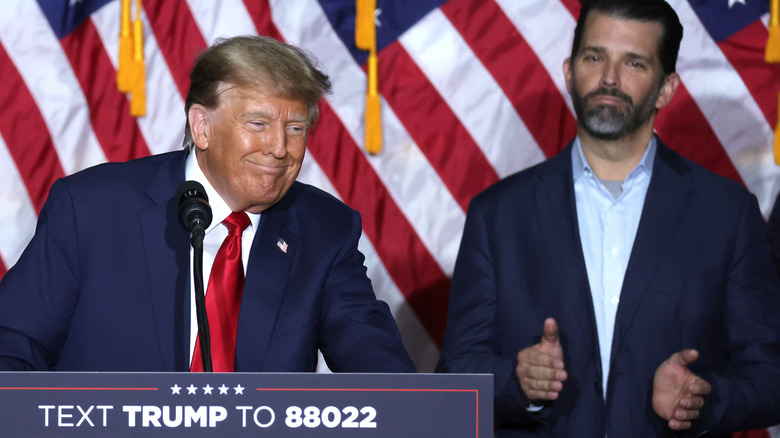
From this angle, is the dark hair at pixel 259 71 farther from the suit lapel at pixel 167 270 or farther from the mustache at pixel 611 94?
the mustache at pixel 611 94

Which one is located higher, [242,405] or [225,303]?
[225,303]

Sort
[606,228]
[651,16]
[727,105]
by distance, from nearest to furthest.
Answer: [606,228] < [651,16] < [727,105]

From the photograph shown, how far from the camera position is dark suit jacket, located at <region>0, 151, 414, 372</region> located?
192cm

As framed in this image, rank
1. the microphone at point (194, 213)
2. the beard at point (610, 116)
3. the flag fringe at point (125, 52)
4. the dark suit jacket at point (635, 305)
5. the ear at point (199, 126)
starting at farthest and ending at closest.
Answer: the flag fringe at point (125, 52), the beard at point (610, 116), the dark suit jacket at point (635, 305), the ear at point (199, 126), the microphone at point (194, 213)

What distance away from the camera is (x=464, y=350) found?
8.14 ft

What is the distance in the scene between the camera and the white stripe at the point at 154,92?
325cm

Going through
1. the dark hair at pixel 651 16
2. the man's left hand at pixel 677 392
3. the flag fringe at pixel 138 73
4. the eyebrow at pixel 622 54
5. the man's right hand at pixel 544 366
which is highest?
the flag fringe at pixel 138 73

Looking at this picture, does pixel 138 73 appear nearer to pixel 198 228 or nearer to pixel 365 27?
pixel 365 27

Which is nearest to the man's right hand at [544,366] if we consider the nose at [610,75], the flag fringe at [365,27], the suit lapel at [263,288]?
the suit lapel at [263,288]

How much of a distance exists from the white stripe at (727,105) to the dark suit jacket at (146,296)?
1.68m

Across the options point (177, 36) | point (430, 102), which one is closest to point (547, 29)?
point (430, 102)

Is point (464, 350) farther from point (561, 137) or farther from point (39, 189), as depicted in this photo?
point (39, 189)

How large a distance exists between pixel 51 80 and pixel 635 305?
194 centimetres

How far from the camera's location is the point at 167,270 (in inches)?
77.0
